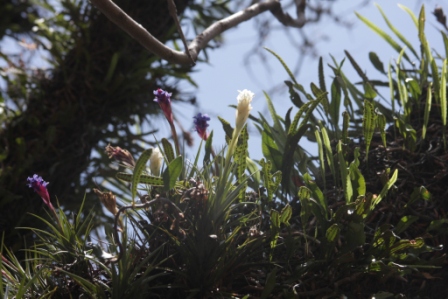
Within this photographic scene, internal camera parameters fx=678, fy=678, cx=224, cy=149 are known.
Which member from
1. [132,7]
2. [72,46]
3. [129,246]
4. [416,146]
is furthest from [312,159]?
[72,46]

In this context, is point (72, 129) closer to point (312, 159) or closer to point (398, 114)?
point (312, 159)

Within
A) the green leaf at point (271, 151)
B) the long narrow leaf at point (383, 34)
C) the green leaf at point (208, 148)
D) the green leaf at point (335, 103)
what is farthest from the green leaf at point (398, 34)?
the green leaf at point (208, 148)

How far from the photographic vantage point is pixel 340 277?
946mm

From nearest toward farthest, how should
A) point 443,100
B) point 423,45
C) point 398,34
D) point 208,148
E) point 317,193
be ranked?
1. point 317,193
2. point 208,148
3. point 443,100
4. point 423,45
5. point 398,34

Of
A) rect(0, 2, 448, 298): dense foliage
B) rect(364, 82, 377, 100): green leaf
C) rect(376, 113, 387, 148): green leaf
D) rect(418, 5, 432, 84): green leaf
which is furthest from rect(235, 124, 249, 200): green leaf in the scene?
rect(418, 5, 432, 84): green leaf

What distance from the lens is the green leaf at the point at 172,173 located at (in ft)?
2.95

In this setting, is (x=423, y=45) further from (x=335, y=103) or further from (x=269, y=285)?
(x=269, y=285)

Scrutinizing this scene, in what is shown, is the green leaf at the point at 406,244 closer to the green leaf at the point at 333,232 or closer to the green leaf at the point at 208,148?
the green leaf at the point at 333,232

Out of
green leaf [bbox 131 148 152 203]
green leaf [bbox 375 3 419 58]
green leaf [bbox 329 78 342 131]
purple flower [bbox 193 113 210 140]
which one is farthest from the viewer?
green leaf [bbox 375 3 419 58]

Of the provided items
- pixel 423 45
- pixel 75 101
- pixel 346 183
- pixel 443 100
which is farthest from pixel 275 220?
pixel 75 101

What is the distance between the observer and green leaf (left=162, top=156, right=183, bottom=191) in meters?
0.90

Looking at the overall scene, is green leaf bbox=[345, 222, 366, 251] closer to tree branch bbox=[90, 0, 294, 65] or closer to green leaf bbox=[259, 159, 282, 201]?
green leaf bbox=[259, 159, 282, 201]

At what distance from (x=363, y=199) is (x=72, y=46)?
48.1 inches

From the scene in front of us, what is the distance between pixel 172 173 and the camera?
2.97ft
